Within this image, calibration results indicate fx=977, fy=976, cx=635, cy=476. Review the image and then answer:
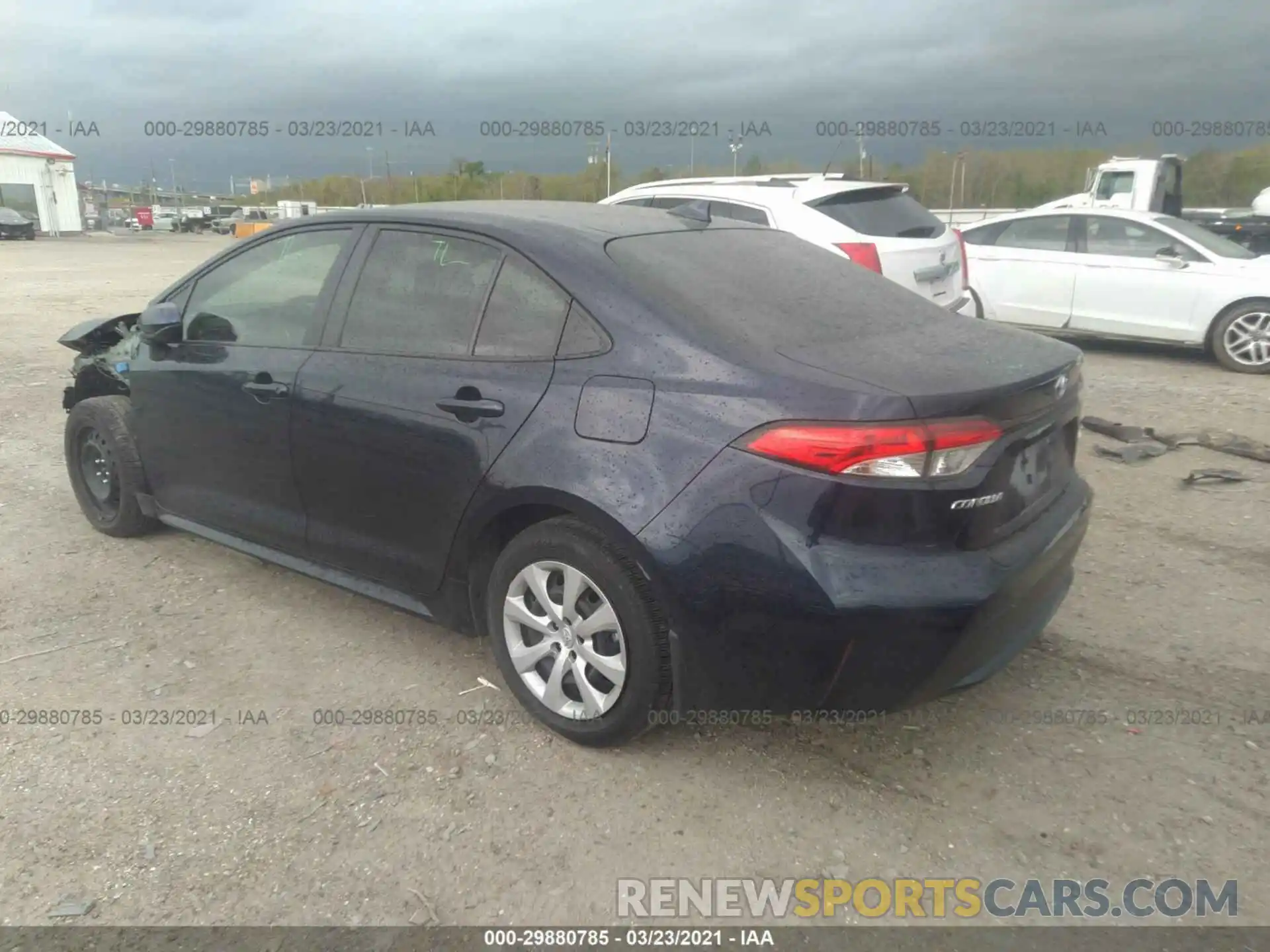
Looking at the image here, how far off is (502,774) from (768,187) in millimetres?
6086

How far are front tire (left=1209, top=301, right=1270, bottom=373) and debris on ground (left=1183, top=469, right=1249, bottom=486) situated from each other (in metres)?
4.05

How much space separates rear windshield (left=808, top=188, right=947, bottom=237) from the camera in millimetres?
7336

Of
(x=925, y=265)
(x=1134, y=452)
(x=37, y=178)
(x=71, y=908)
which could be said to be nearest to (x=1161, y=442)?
(x=1134, y=452)

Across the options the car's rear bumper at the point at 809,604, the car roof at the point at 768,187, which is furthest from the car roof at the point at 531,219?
the car roof at the point at 768,187

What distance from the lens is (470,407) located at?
3.12m

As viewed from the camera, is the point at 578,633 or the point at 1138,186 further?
the point at 1138,186

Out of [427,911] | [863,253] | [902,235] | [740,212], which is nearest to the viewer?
[427,911]

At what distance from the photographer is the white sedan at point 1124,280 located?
29.5 ft

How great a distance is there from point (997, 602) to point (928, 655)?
0.24m

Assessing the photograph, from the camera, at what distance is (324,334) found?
3.64m

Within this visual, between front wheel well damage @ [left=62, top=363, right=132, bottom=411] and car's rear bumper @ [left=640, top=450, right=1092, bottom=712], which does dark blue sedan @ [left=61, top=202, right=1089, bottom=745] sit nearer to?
car's rear bumper @ [left=640, top=450, right=1092, bottom=712]

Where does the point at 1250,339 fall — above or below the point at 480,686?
above

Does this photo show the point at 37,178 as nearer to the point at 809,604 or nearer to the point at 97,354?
the point at 97,354

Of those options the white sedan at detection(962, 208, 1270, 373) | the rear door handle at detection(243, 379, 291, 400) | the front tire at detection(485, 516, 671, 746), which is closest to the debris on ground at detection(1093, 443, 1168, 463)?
the white sedan at detection(962, 208, 1270, 373)
